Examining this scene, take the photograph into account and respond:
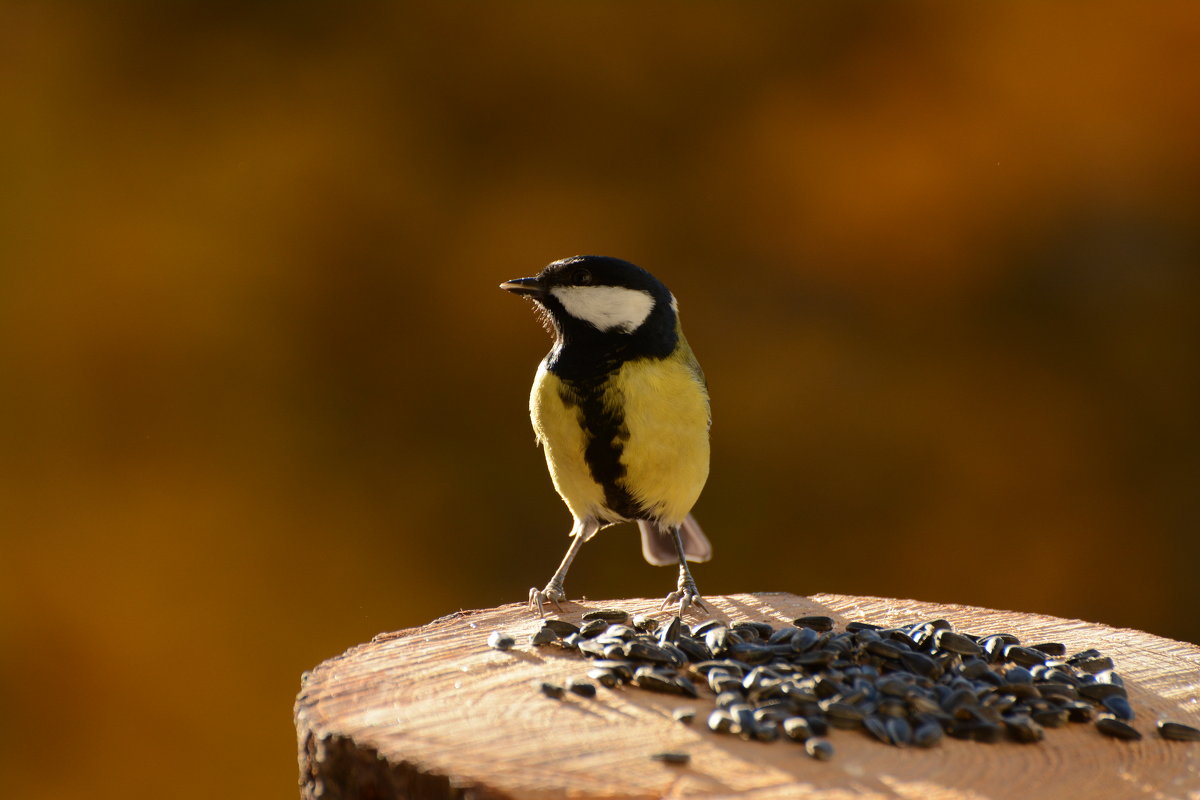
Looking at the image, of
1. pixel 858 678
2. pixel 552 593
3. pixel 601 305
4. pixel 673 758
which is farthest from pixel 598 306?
pixel 673 758

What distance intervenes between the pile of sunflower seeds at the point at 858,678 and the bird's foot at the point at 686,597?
5.1 inches

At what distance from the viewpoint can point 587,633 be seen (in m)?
1.54

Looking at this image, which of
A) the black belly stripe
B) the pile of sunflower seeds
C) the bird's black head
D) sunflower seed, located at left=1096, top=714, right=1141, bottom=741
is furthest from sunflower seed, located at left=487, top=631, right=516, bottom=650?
sunflower seed, located at left=1096, top=714, right=1141, bottom=741

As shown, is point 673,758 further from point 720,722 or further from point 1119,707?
point 1119,707

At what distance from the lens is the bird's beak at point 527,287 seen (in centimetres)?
174

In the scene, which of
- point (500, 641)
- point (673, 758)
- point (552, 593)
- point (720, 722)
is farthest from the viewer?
point (552, 593)

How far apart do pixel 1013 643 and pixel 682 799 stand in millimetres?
705

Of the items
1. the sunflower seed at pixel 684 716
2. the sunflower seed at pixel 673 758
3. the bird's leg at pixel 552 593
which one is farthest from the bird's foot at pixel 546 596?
the sunflower seed at pixel 673 758

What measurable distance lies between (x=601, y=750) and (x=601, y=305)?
77 centimetres

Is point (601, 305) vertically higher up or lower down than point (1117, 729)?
higher up

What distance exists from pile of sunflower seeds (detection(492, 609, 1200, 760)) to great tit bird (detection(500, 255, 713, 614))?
0.71ft

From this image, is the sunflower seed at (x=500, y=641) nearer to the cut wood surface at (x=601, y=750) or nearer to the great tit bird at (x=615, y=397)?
the cut wood surface at (x=601, y=750)

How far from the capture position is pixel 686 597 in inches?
69.2

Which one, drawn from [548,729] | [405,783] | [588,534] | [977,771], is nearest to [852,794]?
[977,771]
